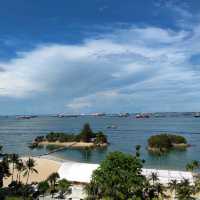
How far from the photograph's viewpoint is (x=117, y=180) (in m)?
61.1

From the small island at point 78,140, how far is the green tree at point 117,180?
10639cm

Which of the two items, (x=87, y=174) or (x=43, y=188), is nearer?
(x=43, y=188)

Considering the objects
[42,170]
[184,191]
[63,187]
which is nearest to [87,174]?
[63,187]

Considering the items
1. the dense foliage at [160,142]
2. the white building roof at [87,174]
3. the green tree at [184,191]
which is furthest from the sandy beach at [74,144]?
the green tree at [184,191]

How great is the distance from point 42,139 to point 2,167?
11148cm

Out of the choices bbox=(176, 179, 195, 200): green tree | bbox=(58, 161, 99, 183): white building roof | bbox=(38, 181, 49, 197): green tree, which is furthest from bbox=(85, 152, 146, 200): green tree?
bbox=(58, 161, 99, 183): white building roof

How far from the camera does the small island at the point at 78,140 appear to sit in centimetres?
17312

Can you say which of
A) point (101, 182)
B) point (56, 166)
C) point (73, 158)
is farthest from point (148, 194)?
point (73, 158)

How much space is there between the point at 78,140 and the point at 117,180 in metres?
123

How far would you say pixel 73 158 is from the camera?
138m

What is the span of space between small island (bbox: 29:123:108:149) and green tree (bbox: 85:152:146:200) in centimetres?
10639

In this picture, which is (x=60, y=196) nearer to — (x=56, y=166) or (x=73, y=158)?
(x=56, y=166)

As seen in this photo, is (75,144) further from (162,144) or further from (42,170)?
(42,170)

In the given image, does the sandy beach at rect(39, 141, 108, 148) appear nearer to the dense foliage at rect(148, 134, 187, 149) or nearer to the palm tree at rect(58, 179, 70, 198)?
the dense foliage at rect(148, 134, 187, 149)
